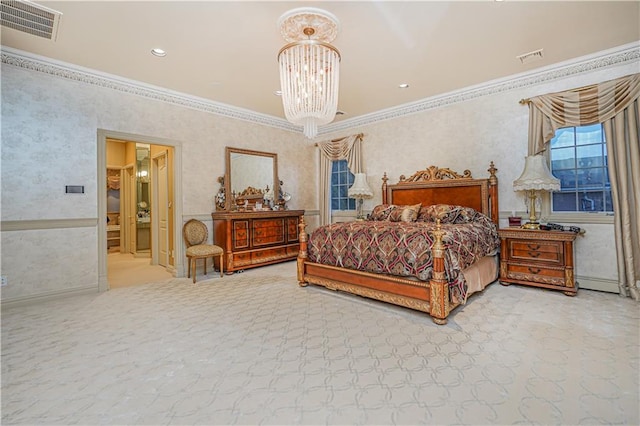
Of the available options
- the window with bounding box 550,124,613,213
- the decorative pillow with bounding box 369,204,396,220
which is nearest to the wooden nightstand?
the window with bounding box 550,124,613,213

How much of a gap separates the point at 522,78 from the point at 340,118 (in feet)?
10.2

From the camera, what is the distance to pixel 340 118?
6.21 meters

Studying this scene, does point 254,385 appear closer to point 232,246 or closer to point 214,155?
point 232,246

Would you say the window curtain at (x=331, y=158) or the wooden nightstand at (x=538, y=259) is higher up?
the window curtain at (x=331, y=158)

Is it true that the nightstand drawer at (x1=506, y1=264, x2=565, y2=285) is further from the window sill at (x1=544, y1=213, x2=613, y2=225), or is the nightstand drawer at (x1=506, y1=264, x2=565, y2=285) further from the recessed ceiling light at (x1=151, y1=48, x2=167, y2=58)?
the recessed ceiling light at (x1=151, y1=48, x2=167, y2=58)

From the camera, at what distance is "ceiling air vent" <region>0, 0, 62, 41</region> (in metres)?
2.66

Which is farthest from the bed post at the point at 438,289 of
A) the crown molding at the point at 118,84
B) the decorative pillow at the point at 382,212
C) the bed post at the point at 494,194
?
the crown molding at the point at 118,84

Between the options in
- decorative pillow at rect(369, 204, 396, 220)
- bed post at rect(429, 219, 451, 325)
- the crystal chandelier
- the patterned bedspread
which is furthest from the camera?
decorative pillow at rect(369, 204, 396, 220)

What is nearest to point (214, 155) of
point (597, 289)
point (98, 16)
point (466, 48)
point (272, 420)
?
point (98, 16)

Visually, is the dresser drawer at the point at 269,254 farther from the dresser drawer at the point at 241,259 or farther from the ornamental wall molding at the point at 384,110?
the ornamental wall molding at the point at 384,110

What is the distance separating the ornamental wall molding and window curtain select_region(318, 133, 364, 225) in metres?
0.49

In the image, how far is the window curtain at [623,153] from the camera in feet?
11.2

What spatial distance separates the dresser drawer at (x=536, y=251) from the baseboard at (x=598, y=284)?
0.61 meters

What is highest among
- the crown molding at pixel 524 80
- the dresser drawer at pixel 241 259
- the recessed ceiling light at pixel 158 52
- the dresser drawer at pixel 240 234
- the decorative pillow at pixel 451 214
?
the recessed ceiling light at pixel 158 52
